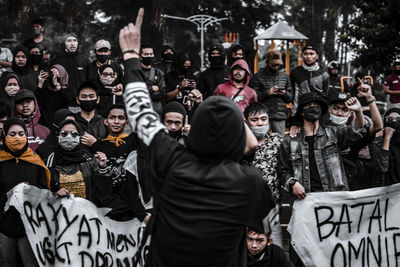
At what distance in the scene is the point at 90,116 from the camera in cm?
790

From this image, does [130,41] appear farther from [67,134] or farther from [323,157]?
[67,134]

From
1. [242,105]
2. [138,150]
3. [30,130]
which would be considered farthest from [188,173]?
[242,105]

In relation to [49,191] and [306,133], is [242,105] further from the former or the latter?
[49,191]

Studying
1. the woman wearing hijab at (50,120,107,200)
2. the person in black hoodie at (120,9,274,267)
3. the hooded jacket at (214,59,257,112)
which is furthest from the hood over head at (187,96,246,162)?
the hooded jacket at (214,59,257,112)

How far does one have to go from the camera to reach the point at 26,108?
25.7ft

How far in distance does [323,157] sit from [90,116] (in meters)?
3.17

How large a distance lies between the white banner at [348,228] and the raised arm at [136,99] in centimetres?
304

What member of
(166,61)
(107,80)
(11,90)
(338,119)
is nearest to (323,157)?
(338,119)

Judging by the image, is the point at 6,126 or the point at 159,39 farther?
the point at 159,39

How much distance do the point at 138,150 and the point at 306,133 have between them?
5.21ft

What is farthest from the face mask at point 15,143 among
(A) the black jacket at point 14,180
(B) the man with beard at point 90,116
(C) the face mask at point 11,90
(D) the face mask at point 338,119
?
(D) the face mask at point 338,119

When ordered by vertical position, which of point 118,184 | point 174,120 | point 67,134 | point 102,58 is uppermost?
point 102,58

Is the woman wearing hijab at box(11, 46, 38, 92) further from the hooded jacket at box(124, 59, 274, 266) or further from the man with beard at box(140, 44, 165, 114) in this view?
the hooded jacket at box(124, 59, 274, 266)

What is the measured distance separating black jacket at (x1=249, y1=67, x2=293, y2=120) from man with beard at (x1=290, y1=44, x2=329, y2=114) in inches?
18.2
